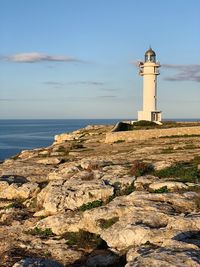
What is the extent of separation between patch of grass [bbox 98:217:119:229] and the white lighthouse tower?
174 ft

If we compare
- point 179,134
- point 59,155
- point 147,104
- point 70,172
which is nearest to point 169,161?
point 70,172

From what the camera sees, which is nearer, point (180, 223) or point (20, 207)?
point (180, 223)

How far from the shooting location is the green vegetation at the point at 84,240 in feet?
54.3

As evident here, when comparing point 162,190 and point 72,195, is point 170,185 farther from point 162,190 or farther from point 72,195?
point 72,195

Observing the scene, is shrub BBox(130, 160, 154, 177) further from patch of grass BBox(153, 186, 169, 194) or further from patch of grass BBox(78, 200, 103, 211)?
patch of grass BBox(78, 200, 103, 211)

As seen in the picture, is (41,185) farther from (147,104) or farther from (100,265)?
(147,104)

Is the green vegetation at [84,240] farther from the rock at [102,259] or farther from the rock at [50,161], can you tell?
the rock at [50,161]

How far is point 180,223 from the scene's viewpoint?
16.0m

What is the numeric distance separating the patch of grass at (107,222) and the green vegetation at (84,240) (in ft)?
1.85

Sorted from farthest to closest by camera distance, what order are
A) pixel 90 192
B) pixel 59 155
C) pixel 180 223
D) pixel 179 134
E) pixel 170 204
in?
pixel 179 134 < pixel 59 155 < pixel 90 192 < pixel 170 204 < pixel 180 223

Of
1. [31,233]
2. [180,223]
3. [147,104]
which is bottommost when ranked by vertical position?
[31,233]

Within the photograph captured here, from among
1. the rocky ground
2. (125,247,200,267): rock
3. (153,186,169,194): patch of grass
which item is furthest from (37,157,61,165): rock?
(125,247,200,267): rock

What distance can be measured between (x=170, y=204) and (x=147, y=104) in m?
53.6

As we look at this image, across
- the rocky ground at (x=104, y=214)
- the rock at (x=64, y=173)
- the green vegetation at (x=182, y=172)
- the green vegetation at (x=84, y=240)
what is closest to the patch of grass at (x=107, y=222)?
the rocky ground at (x=104, y=214)
